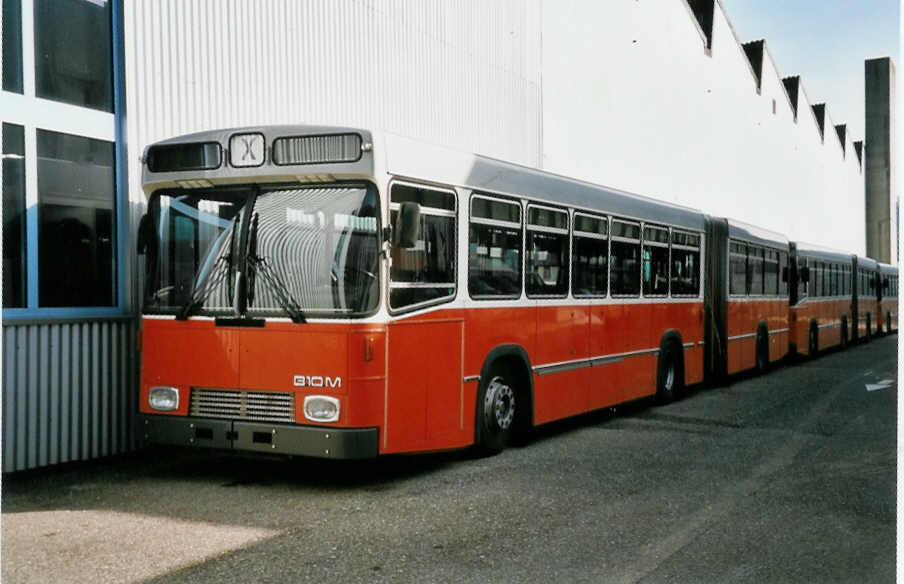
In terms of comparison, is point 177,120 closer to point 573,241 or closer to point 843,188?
point 573,241

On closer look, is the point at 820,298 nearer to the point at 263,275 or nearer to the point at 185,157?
the point at 263,275

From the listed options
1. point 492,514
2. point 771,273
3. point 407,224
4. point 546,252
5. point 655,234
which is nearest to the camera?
point 492,514

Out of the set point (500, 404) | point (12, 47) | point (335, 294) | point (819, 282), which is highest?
point (12, 47)

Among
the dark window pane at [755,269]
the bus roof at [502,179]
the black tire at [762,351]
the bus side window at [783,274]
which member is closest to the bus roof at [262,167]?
the bus roof at [502,179]

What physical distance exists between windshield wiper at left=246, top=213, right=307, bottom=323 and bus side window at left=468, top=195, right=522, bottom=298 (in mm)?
1812

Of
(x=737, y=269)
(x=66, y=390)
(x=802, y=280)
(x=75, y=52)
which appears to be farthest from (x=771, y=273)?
(x=66, y=390)

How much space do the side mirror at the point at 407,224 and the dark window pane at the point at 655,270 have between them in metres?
5.89

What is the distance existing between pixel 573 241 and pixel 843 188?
2495 inches

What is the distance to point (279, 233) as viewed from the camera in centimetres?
770

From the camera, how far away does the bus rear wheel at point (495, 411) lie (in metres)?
8.98

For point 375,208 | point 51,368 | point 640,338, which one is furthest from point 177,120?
point 640,338

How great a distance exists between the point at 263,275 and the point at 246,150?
1.04 m

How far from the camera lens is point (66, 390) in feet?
29.3

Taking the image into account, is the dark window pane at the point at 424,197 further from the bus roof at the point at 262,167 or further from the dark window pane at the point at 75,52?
the dark window pane at the point at 75,52
